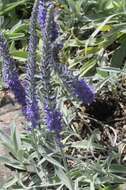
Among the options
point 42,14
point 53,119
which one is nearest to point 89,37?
point 42,14

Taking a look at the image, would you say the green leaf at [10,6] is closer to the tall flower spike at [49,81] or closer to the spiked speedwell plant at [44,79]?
the spiked speedwell plant at [44,79]

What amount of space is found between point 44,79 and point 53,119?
1.04 ft

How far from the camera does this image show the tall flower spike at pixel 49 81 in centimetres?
198

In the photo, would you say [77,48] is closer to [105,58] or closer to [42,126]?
[105,58]

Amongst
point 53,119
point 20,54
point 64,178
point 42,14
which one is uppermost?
point 42,14

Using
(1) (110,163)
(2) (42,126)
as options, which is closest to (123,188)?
(1) (110,163)

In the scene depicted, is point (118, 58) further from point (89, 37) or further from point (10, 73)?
point (10, 73)

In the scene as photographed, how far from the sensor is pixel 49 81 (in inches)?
84.1

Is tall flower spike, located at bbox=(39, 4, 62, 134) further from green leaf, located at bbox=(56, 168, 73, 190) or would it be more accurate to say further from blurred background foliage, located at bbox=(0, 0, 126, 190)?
blurred background foliage, located at bbox=(0, 0, 126, 190)

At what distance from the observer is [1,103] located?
3629 millimetres

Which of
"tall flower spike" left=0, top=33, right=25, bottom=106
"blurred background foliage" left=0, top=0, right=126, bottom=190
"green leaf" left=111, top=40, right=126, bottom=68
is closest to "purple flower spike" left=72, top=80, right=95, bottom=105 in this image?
"tall flower spike" left=0, top=33, right=25, bottom=106

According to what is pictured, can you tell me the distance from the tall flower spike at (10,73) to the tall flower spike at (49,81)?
198 mm

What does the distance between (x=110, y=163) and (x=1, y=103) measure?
1.10 meters

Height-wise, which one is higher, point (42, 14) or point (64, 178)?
point (42, 14)
